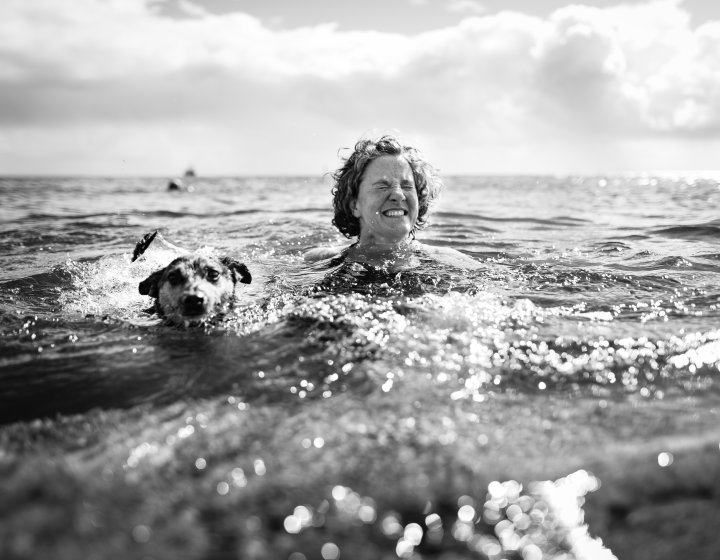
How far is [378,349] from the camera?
441cm

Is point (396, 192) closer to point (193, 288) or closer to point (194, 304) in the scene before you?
point (193, 288)

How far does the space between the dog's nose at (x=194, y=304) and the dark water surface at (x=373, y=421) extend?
227 millimetres

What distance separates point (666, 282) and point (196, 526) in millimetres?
6218

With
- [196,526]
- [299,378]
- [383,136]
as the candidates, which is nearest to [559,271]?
[383,136]

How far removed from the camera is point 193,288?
5.54 m

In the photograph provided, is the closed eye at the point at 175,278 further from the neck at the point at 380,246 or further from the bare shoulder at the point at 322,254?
the bare shoulder at the point at 322,254

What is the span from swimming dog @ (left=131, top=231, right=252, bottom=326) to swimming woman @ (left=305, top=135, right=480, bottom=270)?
208 cm

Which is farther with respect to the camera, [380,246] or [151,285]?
[380,246]

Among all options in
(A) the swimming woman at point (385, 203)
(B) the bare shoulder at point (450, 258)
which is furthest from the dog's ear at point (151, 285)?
(B) the bare shoulder at point (450, 258)

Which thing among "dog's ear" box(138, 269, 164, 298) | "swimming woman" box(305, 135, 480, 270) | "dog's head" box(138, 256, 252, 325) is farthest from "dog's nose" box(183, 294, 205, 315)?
"swimming woman" box(305, 135, 480, 270)

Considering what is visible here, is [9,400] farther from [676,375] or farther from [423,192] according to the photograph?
[423,192]

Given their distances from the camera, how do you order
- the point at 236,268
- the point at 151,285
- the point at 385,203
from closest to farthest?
1. the point at 151,285
2. the point at 236,268
3. the point at 385,203

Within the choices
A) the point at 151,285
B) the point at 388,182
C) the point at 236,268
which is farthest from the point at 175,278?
the point at 388,182

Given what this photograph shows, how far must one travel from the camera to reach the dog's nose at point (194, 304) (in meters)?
5.35
